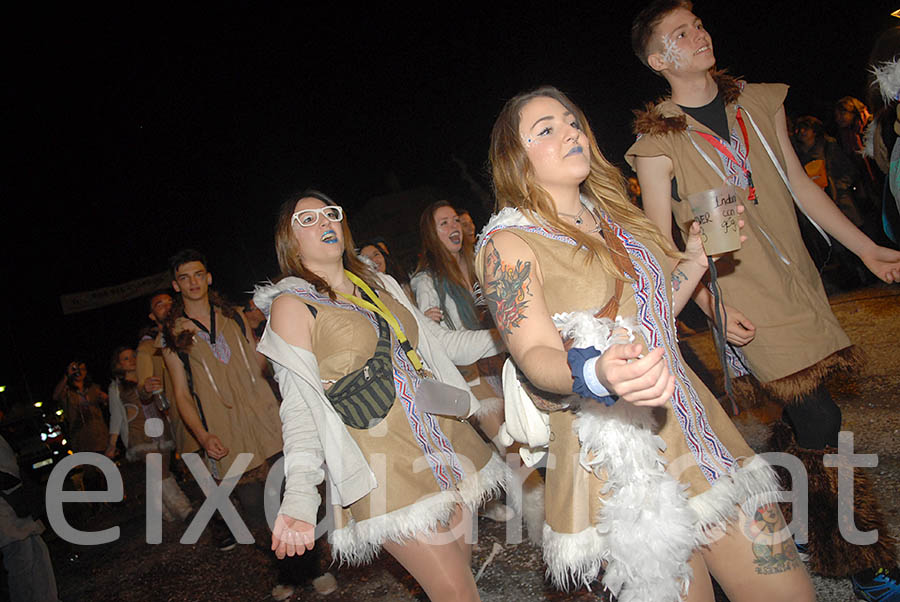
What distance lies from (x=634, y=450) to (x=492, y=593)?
2298 mm

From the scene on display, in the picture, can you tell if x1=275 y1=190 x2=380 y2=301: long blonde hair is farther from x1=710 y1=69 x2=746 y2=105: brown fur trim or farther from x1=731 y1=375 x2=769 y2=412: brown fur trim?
x1=710 y1=69 x2=746 y2=105: brown fur trim

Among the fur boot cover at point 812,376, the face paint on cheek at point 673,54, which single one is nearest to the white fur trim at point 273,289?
the face paint on cheek at point 673,54

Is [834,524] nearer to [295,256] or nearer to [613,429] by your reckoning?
[613,429]

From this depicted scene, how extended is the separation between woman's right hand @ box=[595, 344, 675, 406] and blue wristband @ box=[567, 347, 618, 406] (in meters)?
0.04

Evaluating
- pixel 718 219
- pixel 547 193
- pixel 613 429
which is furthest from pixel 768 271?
pixel 613 429

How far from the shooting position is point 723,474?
175 cm

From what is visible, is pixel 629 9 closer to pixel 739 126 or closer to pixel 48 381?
pixel 739 126

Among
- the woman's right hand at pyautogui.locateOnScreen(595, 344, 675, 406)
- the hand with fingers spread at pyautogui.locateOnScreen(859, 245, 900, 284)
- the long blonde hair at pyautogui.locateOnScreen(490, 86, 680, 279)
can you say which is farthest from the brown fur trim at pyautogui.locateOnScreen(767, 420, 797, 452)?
the woman's right hand at pyautogui.locateOnScreen(595, 344, 675, 406)

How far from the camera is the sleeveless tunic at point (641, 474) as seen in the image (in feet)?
5.35

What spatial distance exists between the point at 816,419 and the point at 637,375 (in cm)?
171

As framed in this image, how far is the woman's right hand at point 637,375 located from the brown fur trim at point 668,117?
1.67m

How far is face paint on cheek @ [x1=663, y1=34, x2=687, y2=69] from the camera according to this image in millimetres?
2709

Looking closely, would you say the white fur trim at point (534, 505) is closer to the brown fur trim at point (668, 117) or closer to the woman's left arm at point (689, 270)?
the woman's left arm at point (689, 270)

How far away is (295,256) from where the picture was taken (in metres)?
2.88
